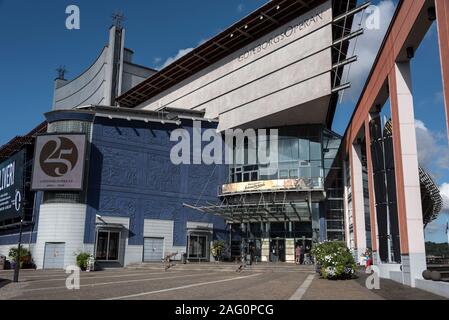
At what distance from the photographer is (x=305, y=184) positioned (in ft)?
119

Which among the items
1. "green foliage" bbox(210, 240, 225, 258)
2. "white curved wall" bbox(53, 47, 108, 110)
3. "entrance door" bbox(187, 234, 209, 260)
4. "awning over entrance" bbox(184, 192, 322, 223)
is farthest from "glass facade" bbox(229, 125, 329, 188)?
"white curved wall" bbox(53, 47, 108, 110)

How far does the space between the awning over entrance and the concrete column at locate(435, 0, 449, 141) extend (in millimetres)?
22956

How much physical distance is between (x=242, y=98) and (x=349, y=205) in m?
12.9

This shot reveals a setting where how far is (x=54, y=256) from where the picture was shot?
33.8 meters

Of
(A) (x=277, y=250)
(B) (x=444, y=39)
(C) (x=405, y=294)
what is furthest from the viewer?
(A) (x=277, y=250)

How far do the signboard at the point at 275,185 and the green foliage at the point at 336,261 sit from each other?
16948 mm

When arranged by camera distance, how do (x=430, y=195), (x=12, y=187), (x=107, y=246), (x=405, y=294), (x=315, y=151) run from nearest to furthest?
1. (x=405, y=294)
2. (x=107, y=246)
3. (x=315, y=151)
4. (x=430, y=195)
5. (x=12, y=187)

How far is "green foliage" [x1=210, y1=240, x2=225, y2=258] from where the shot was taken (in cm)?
3805

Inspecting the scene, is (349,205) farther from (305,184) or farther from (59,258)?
(59,258)

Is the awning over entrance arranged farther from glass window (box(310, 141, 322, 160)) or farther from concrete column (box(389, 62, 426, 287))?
concrete column (box(389, 62, 426, 287))

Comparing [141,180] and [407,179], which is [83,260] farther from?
[407,179]

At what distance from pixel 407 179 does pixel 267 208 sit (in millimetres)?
20346

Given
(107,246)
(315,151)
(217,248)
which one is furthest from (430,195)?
(107,246)
